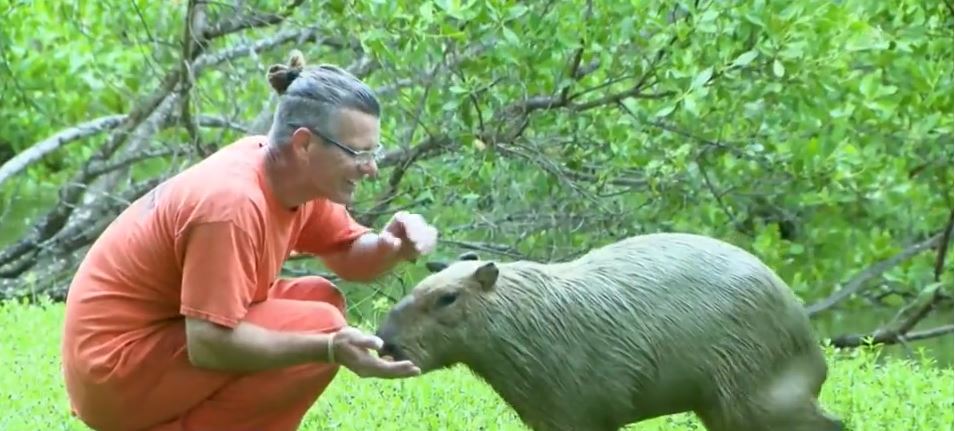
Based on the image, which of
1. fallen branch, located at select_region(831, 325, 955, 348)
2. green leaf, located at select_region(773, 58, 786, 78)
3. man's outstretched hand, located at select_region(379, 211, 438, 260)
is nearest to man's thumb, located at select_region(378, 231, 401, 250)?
man's outstretched hand, located at select_region(379, 211, 438, 260)

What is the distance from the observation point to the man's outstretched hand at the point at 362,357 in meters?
3.75

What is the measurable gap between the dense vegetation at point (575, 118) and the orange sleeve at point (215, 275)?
2762mm

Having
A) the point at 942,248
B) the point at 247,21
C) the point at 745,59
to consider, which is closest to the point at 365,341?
the point at 745,59

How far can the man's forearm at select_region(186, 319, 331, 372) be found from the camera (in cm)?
376

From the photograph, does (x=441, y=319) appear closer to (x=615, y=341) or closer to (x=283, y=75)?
(x=615, y=341)

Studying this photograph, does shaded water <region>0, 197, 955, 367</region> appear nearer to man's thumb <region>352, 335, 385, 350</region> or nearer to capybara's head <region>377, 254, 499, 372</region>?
capybara's head <region>377, 254, 499, 372</region>

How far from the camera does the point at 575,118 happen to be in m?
7.63

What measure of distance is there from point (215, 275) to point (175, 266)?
25cm

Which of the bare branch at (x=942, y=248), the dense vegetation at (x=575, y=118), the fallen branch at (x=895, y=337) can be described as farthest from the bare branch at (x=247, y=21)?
the bare branch at (x=942, y=248)

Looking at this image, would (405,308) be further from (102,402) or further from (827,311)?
(827,311)

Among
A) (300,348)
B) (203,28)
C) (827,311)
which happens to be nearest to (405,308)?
(300,348)

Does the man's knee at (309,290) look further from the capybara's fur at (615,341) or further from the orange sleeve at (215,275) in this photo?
the orange sleeve at (215,275)

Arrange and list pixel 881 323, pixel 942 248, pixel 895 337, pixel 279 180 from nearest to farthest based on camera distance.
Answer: pixel 279 180 → pixel 942 248 → pixel 895 337 → pixel 881 323

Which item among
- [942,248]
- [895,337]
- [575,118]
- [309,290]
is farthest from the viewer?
[895,337]
